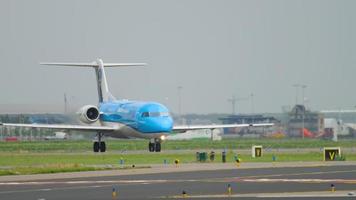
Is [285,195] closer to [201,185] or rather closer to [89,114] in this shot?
[201,185]

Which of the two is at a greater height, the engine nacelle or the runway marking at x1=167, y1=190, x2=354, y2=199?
the engine nacelle

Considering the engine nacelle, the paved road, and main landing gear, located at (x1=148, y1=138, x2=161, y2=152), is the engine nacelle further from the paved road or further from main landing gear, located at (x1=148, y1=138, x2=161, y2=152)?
the paved road

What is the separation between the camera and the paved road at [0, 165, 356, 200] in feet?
144

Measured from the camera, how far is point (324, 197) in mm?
41281

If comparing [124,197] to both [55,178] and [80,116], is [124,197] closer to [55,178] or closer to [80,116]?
[55,178]

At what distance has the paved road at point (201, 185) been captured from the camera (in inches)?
1725

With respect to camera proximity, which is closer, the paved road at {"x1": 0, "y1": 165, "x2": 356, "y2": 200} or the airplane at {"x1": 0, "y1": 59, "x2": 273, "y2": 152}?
the paved road at {"x1": 0, "y1": 165, "x2": 356, "y2": 200}

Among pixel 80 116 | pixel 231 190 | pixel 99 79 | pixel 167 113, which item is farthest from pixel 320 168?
A: pixel 99 79

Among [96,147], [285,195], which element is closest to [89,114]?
[96,147]

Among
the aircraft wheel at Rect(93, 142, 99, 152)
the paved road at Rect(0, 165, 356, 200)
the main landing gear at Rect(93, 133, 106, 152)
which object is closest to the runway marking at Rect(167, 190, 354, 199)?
the paved road at Rect(0, 165, 356, 200)

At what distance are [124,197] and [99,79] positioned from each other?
7064cm

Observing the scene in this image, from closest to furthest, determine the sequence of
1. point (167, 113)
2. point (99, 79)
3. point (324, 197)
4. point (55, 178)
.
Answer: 1. point (324, 197)
2. point (55, 178)
3. point (167, 113)
4. point (99, 79)

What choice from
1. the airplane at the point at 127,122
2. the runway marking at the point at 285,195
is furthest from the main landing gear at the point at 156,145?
the runway marking at the point at 285,195

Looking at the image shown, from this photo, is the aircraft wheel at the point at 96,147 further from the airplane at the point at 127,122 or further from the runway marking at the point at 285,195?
the runway marking at the point at 285,195
